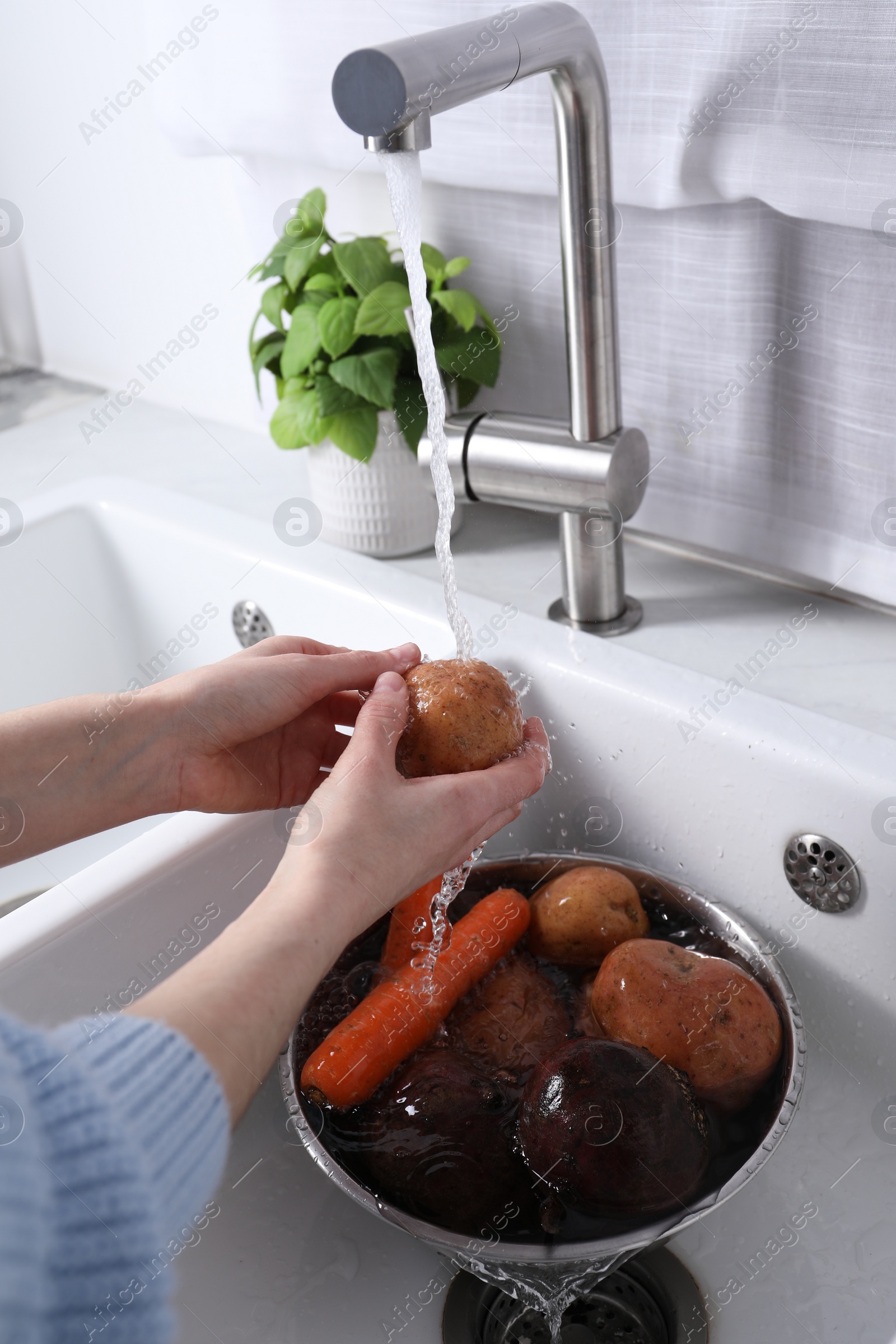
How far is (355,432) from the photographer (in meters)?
0.93

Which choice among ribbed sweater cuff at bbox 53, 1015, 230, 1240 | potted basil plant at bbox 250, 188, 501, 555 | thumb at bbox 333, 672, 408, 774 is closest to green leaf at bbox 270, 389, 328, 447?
potted basil plant at bbox 250, 188, 501, 555

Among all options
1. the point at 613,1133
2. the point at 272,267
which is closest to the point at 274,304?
the point at 272,267

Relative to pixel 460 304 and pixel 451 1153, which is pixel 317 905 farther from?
pixel 460 304

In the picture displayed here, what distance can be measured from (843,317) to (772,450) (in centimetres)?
11

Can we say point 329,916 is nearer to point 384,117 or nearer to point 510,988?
point 510,988

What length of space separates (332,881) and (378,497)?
20.6 inches

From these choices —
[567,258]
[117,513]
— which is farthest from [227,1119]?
[117,513]

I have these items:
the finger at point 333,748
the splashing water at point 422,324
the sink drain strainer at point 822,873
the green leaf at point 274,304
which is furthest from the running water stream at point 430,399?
the green leaf at point 274,304

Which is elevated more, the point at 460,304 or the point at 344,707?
the point at 460,304

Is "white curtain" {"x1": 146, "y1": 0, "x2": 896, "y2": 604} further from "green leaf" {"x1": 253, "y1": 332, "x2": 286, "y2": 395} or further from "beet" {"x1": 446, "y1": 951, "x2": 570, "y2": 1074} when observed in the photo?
"beet" {"x1": 446, "y1": 951, "x2": 570, "y2": 1074}

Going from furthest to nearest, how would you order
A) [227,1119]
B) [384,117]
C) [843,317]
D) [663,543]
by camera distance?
[663,543] < [843,317] < [384,117] < [227,1119]

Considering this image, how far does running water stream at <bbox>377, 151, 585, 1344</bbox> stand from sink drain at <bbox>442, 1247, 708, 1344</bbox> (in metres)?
0.02

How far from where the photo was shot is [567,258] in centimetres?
73

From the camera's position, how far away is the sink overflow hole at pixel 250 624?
3.30ft
